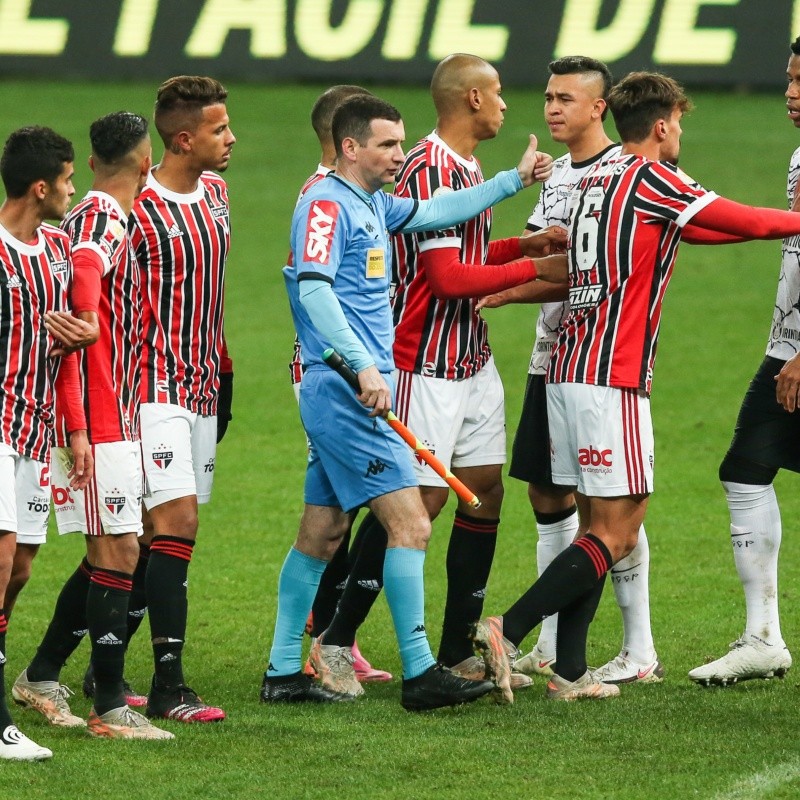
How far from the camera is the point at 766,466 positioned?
6.35m

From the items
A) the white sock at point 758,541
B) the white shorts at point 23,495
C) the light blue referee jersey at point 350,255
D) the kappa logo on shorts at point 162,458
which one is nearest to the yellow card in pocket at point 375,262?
the light blue referee jersey at point 350,255

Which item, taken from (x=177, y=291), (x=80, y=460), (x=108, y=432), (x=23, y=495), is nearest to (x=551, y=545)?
(x=177, y=291)

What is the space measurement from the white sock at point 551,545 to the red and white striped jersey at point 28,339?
7.82ft

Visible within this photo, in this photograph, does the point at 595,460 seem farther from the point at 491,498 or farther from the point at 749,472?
the point at 749,472

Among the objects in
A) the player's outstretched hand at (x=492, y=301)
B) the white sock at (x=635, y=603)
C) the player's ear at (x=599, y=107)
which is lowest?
the white sock at (x=635, y=603)

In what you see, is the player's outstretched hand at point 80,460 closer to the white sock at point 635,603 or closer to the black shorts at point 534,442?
the black shorts at point 534,442

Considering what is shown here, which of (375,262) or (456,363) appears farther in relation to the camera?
(456,363)

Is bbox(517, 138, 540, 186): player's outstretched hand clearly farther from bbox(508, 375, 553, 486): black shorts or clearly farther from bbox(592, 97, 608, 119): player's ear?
bbox(508, 375, 553, 486): black shorts

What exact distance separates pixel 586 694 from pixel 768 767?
1127mm

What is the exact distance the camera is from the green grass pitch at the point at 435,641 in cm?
483

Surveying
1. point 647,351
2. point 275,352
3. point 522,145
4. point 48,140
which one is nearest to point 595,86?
point 647,351

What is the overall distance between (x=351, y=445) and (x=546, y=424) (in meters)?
1.13

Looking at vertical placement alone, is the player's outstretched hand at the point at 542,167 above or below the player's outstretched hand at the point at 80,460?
above

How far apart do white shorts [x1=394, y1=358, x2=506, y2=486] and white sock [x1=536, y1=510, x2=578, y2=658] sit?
497mm
